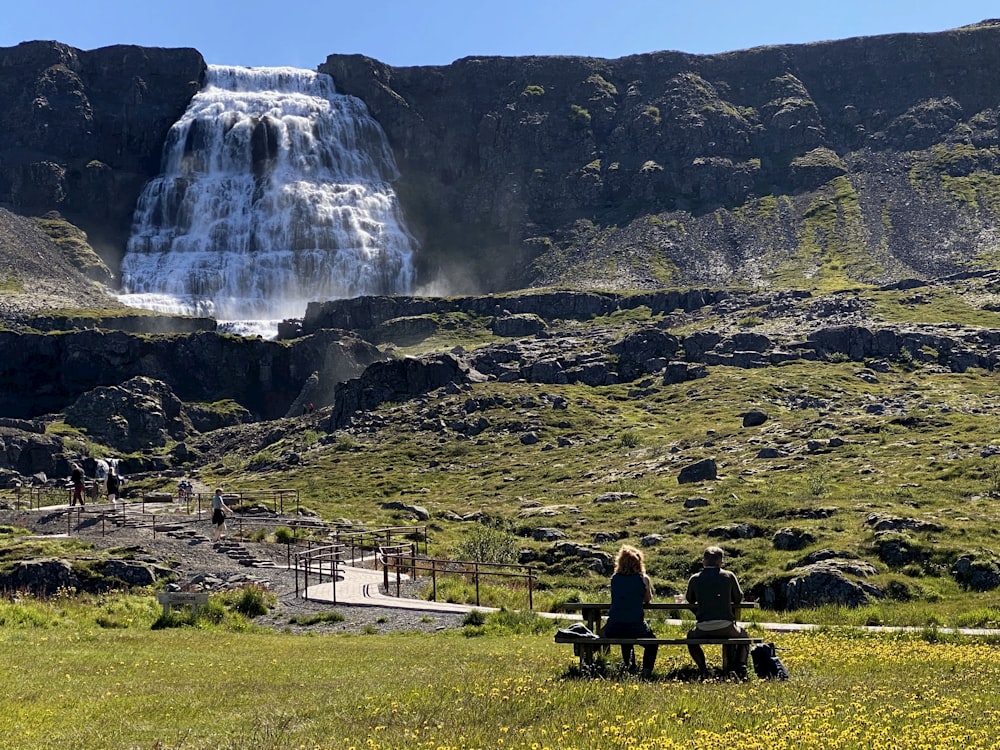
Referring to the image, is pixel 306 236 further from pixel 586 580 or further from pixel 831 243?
pixel 586 580

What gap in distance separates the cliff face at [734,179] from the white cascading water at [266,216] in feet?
25.0

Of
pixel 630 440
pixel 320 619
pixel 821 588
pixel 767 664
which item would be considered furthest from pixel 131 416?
pixel 767 664

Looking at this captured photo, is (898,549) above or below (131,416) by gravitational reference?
below

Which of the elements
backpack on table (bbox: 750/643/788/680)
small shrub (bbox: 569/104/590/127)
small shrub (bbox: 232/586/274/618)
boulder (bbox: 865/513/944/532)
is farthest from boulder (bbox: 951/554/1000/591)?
small shrub (bbox: 569/104/590/127)

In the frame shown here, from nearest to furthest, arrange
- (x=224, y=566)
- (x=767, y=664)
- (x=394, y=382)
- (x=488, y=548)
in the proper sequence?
(x=767, y=664) < (x=224, y=566) < (x=488, y=548) < (x=394, y=382)

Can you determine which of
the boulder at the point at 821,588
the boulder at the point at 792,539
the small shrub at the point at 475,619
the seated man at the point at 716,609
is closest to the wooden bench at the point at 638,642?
the seated man at the point at 716,609

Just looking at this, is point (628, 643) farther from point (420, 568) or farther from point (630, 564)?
point (420, 568)

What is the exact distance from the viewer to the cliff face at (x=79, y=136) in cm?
17912

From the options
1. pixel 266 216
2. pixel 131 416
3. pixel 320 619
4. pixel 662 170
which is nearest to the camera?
pixel 320 619

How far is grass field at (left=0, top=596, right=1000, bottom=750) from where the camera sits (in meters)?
11.4

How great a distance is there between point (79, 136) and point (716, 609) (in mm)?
194647

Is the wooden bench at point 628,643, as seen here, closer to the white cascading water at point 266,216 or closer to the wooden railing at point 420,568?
the wooden railing at point 420,568

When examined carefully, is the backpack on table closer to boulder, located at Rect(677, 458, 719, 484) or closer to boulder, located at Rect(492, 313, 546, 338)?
boulder, located at Rect(677, 458, 719, 484)

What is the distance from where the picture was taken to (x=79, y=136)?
622ft
